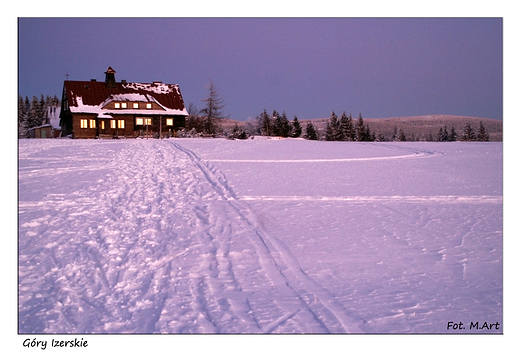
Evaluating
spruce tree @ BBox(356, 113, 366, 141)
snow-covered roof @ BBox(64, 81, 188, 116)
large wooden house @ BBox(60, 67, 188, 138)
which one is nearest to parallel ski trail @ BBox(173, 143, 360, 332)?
large wooden house @ BBox(60, 67, 188, 138)

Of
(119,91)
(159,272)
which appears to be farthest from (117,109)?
(159,272)

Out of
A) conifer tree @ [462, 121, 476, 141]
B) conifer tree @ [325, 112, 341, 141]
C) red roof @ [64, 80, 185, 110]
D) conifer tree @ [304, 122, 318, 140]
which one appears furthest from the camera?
conifer tree @ [304, 122, 318, 140]

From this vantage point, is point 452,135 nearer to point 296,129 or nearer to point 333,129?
point 333,129

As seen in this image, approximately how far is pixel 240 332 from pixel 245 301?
24.9 inches

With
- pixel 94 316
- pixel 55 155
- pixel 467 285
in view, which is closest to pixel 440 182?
pixel 467 285

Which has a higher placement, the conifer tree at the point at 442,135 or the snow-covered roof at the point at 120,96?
the snow-covered roof at the point at 120,96

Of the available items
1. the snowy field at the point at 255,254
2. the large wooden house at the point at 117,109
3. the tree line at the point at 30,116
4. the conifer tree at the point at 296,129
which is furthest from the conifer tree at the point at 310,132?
the snowy field at the point at 255,254

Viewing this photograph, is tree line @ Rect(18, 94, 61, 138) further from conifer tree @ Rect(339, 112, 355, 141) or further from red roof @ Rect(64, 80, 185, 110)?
conifer tree @ Rect(339, 112, 355, 141)

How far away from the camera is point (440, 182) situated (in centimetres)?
1438

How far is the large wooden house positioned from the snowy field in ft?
126

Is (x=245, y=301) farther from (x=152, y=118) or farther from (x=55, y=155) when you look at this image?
(x=152, y=118)

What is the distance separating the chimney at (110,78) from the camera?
52594mm

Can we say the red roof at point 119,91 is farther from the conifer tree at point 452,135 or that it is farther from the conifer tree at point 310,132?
the conifer tree at point 452,135

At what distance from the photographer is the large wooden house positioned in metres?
50.3
